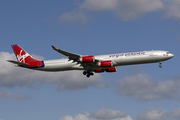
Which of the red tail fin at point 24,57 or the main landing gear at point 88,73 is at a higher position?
the red tail fin at point 24,57

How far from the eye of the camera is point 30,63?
68438 mm

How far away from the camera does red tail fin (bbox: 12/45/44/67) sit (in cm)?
6806

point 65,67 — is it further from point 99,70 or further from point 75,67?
point 99,70

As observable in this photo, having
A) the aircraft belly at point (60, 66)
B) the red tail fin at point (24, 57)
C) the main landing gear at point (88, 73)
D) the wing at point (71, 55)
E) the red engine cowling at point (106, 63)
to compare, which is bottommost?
the main landing gear at point (88, 73)

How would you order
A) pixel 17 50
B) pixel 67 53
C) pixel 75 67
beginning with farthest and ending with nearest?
pixel 17 50, pixel 75 67, pixel 67 53

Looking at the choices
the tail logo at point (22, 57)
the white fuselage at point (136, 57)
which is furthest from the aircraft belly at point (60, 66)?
the tail logo at point (22, 57)

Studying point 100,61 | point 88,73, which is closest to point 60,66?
point 88,73

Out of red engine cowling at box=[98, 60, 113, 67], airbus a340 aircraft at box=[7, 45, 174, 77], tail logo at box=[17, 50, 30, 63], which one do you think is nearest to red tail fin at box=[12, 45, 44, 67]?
tail logo at box=[17, 50, 30, 63]

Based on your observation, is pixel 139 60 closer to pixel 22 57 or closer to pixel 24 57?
pixel 24 57

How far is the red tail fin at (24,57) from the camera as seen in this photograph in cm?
6806

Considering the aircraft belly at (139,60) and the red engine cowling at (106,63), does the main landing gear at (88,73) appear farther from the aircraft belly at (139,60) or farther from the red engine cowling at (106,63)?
the aircraft belly at (139,60)

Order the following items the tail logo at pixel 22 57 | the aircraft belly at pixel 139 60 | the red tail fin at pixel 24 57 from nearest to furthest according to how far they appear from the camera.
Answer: the aircraft belly at pixel 139 60 → the red tail fin at pixel 24 57 → the tail logo at pixel 22 57

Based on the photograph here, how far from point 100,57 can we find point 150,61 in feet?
34.6

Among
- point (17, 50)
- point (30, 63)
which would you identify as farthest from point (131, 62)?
point (17, 50)
